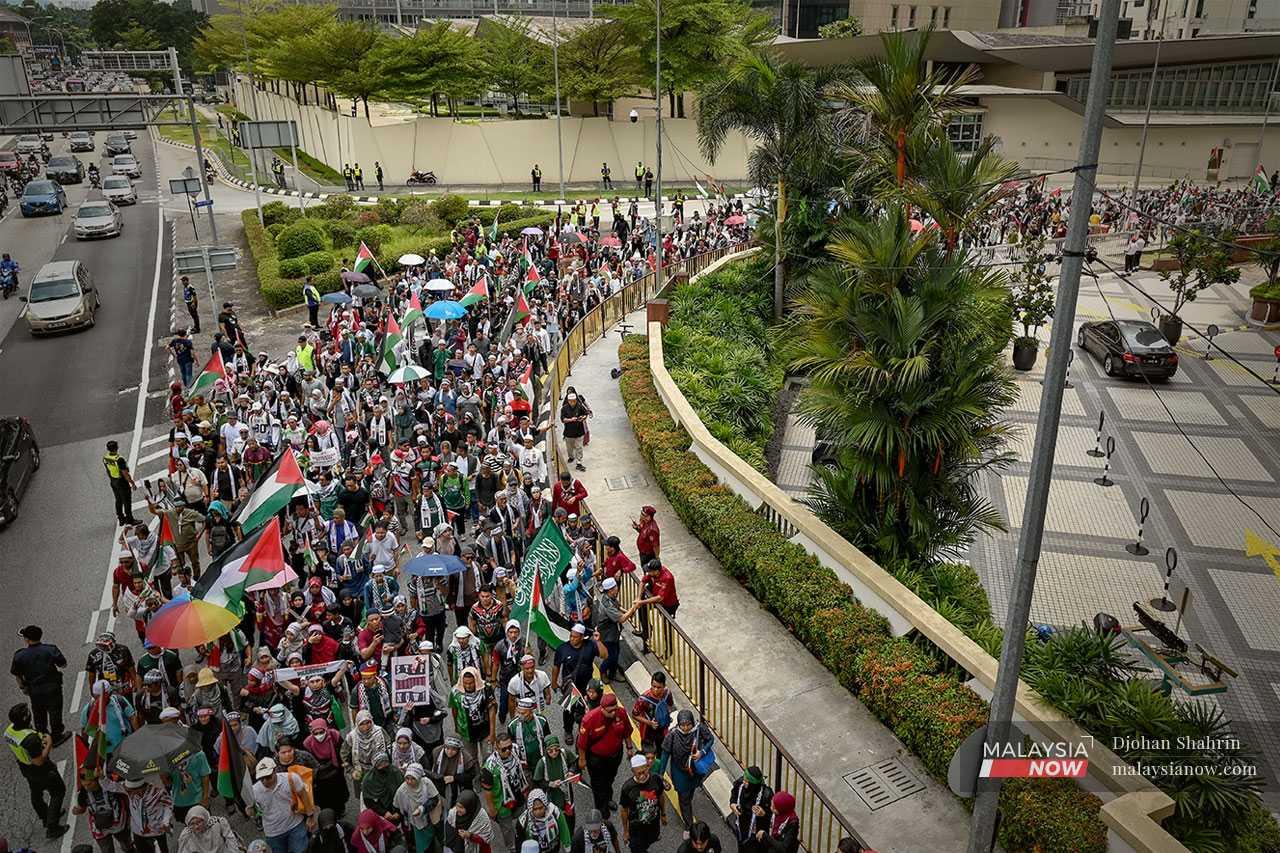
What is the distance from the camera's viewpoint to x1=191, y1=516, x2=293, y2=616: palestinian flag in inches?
412

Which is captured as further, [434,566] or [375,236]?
[375,236]

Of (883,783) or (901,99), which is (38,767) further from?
(901,99)

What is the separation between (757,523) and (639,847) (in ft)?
19.8

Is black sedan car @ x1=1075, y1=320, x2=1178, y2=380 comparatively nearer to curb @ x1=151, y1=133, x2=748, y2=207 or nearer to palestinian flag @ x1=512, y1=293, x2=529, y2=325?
palestinian flag @ x1=512, y1=293, x2=529, y2=325

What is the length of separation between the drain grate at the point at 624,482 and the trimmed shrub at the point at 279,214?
28383mm

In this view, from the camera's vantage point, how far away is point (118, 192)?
49.2m

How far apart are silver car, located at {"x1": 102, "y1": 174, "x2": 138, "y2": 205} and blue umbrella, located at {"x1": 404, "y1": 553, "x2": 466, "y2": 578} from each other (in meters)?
46.1

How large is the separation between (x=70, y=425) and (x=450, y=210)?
23.3 metres

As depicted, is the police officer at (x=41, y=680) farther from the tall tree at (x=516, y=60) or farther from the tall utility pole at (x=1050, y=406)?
the tall tree at (x=516, y=60)

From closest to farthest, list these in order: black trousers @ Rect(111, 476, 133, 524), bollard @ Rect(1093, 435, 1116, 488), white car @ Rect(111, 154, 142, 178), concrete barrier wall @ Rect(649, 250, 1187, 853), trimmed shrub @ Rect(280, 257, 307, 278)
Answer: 1. concrete barrier wall @ Rect(649, 250, 1187, 853)
2. black trousers @ Rect(111, 476, 133, 524)
3. bollard @ Rect(1093, 435, 1116, 488)
4. trimmed shrub @ Rect(280, 257, 307, 278)
5. white car @ Rect(111, 154, 142, 178)

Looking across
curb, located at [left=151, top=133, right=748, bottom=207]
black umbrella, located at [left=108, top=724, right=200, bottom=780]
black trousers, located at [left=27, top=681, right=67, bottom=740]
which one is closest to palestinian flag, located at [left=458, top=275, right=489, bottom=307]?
black trousers, located at [left=27, top=681, right=67, bottom=740]

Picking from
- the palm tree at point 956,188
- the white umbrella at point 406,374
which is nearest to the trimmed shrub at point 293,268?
the white umbrella at point 406,374

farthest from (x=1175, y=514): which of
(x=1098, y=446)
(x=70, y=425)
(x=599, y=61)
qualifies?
(x=599, y=61)

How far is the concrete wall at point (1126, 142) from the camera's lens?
57.0 m
